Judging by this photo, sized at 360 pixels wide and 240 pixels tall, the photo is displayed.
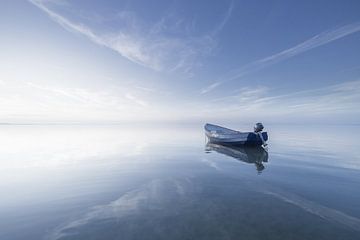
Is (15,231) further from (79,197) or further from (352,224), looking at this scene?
(352,224)

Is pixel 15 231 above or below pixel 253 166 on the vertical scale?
below

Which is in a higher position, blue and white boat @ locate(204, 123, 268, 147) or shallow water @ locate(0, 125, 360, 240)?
blue and white boat @ locate(204, 123, 268, 147)

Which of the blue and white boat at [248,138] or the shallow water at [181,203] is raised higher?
the blue and white boat at [248,138]

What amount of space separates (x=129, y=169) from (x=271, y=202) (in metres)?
13.9

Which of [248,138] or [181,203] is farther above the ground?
[248,138]

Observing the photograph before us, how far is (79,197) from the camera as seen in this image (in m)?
13.2

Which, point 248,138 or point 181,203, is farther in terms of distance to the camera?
point 248,138

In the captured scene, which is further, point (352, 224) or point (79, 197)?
point (79, 197)

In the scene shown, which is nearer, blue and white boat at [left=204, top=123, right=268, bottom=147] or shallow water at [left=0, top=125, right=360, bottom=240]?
shallow water at [left=0, top=125, right=360, bottom=240]

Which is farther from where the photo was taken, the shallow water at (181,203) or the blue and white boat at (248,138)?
the blue and white boat at (248,138)

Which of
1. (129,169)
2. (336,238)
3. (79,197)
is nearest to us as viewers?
(336,238)

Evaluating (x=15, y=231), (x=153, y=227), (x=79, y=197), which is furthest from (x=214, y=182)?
(x=15, y=231)

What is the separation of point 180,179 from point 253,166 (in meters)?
9.32

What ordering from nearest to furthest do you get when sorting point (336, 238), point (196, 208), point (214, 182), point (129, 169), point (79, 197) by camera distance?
1. point (336, 238)
2. point (196, 208)
3. point (79, 197)
4. point (214, 182)
5. point (129, 169)
